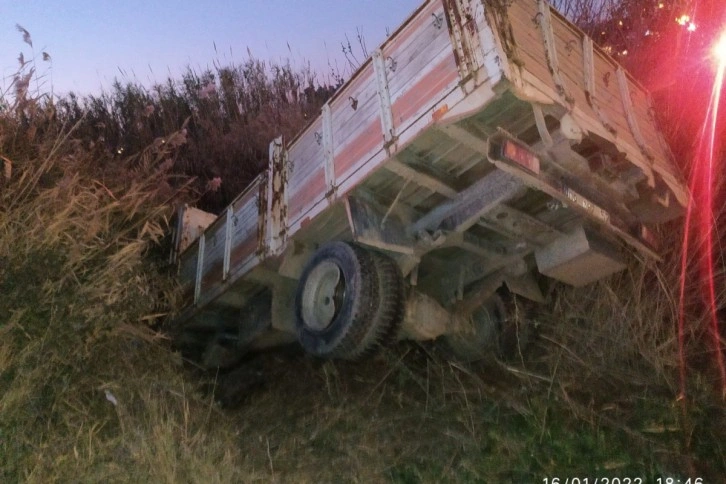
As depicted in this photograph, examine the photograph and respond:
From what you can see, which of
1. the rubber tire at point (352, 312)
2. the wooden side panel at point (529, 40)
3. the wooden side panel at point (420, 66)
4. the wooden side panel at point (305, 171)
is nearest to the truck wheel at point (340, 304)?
the rubber tire at point (352, 312)

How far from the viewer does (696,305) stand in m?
5.29

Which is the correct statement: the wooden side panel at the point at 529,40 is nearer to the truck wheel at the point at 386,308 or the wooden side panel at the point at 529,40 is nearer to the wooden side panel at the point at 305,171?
the truck wheel at the point at 386,308

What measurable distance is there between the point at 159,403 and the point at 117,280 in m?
1.20

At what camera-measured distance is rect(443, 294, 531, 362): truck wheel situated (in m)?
5.68

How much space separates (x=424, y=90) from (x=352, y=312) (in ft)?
6.01

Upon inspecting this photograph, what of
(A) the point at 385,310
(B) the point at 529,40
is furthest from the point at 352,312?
(B) the point at 529,40

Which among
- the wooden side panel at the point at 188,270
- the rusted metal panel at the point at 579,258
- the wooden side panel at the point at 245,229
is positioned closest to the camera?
the rusted metal panel at the point at 579,258

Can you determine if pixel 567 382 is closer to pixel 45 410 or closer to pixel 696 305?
pixel 696 305

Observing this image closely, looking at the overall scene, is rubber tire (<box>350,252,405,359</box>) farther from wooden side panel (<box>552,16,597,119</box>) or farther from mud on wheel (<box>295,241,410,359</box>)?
wooden side panel (<box>552,16,597,119</box>)

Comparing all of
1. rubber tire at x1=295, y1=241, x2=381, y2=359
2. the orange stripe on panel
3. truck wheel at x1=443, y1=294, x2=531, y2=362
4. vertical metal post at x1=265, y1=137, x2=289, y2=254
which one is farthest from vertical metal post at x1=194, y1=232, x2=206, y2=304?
the orange stripe on panel

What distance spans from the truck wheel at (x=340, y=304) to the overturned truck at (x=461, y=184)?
0.05 ft

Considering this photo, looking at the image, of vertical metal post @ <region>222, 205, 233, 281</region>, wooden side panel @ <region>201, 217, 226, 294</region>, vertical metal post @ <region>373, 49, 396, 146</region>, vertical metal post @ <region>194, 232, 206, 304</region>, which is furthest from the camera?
vertical metal post @ <region>194, 232, 206, 304</region>

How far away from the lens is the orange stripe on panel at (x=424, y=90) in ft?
12.8

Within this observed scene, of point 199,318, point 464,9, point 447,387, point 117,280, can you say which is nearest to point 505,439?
point 447,387
